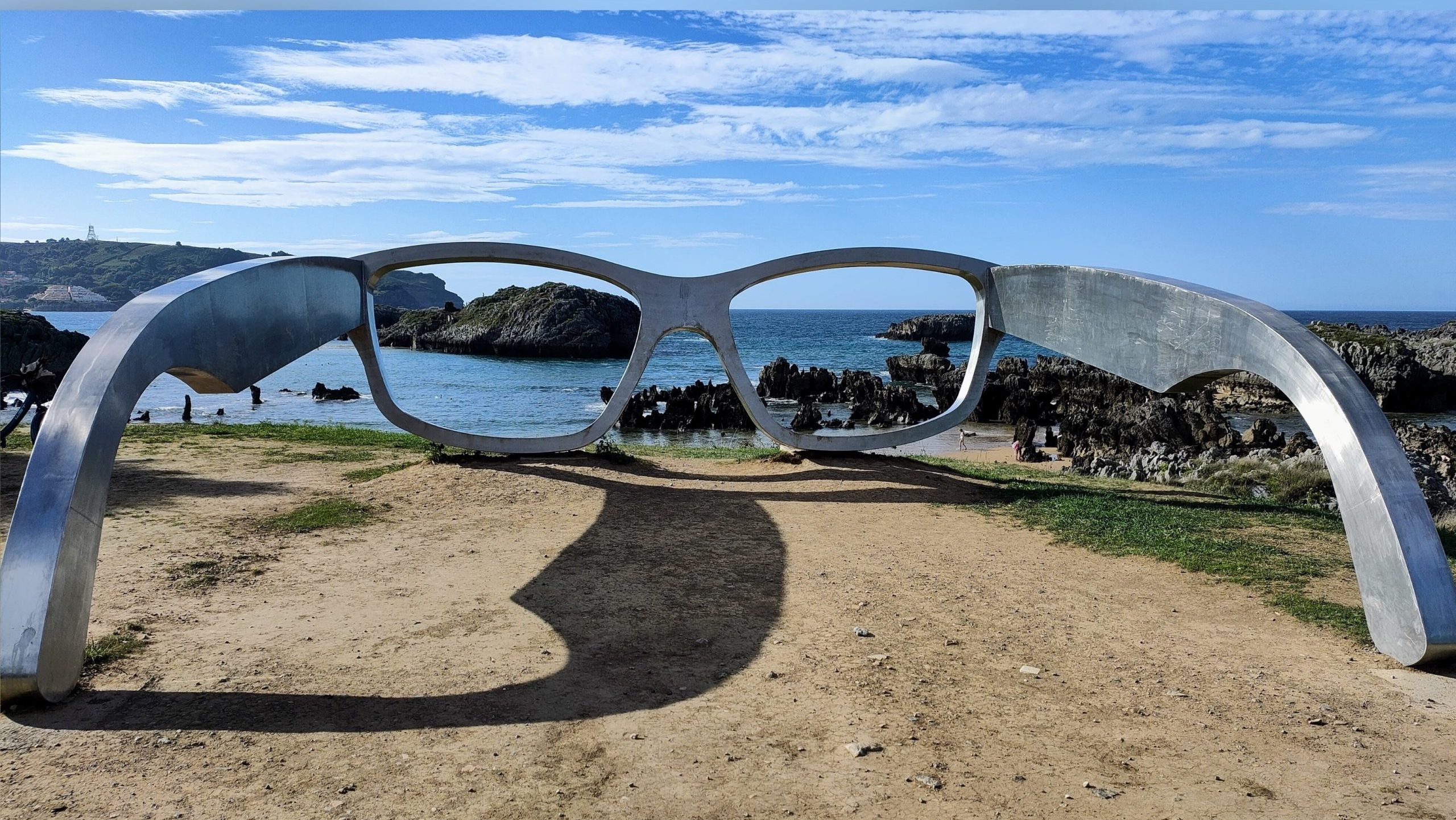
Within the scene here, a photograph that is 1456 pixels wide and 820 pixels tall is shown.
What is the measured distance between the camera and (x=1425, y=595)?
606cm

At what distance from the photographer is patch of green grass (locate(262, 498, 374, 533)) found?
32.4 ft

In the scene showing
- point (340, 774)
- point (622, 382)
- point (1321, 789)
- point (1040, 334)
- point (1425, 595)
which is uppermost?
point (1040, 334)

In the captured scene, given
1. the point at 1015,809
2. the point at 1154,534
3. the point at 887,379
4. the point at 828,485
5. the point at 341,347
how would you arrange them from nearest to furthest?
the point at 1015,809
the point at 1154,534
the point at 828,485
the point at 887,379
the point at 341,347

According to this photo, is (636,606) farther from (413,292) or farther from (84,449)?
(413,292)

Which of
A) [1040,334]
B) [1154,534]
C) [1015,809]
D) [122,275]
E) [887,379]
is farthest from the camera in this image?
[122,275]

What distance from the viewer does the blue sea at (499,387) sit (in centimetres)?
2679

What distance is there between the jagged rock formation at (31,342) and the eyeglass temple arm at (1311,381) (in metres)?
36.7

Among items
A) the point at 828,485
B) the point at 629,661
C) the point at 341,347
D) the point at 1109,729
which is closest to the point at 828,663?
Result: the point at 629,661

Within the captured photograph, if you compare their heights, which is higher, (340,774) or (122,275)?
(122,275)

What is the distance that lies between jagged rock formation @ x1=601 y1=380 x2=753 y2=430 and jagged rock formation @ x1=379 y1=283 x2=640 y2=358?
26.9 meters

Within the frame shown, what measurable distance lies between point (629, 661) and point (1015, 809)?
2806 mm

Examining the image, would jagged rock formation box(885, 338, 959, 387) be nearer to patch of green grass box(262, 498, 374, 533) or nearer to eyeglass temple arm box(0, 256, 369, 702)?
patch of green grass box(262, 498, 374, 533)

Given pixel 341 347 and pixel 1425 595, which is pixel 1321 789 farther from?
pixel 341 347

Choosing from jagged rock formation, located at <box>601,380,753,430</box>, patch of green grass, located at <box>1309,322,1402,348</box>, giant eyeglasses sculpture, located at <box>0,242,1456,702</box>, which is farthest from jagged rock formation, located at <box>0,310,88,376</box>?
patch of green grass, located at <box>1309,322,1402,348</box>
